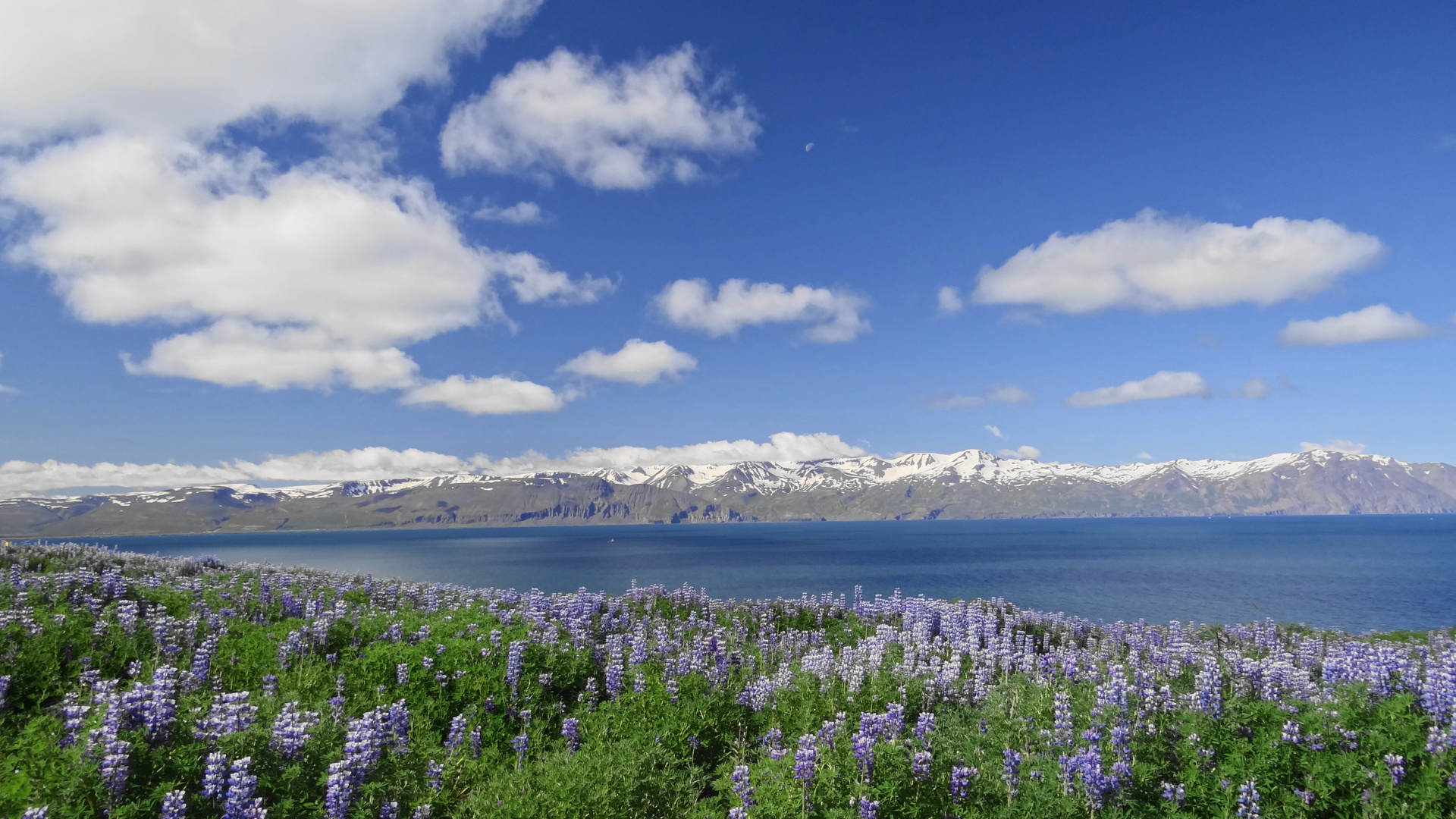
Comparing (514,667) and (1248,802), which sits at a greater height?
(514,667)

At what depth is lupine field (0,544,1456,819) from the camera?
6.65 meters

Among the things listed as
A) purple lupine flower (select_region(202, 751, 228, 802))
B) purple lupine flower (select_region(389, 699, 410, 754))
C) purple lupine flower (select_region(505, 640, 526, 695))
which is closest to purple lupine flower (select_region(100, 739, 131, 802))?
purple lupine flower (select_region(202, 751, 228, 802))

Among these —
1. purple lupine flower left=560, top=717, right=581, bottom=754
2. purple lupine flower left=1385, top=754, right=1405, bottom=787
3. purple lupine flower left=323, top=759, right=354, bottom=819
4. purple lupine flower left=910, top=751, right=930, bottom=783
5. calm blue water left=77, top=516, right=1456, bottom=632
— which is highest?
purple lupine flower left=323, top=759, right=354, bottom=819

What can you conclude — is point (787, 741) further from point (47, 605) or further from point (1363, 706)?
point (47, 605)

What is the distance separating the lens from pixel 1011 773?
24.5ft

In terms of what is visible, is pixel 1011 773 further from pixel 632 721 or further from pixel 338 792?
pixel 338 792

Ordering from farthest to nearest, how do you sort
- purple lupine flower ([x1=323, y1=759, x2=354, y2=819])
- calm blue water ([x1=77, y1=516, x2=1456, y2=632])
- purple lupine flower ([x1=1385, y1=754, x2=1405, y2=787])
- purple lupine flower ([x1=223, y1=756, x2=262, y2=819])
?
calm blue water ([x1=77, y1=516, x2=1456, y2=632]), purple lupine flower ([x1=1385, y1=754, x2=1405, y2=787]), purple lupine flower ([x1=323, y1=759, x2=354, y2=819]), purple lupine flower ([x1=223, y1=756, x2=262, y2=819])

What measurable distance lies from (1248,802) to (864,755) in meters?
4.04

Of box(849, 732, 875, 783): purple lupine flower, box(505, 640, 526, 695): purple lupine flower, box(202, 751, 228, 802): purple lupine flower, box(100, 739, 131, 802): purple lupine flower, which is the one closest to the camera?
box(100, 739, 131, 802): purple lupine flower

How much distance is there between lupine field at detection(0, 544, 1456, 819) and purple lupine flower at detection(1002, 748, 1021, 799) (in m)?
0.05

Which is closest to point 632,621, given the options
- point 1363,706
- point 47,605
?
point 47,605

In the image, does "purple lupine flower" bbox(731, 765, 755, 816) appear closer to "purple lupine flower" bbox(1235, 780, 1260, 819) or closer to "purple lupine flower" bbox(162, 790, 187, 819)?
"purple lupine flower" bbox(162, 790, 187, 819)

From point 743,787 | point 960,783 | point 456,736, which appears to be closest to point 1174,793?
point 960,783

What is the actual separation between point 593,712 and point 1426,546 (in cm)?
23696
